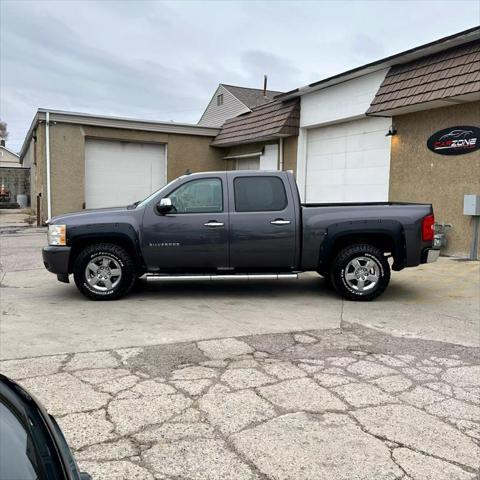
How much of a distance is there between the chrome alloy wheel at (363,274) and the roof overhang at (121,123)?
1328 centimetres

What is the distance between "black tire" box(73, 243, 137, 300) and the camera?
700 centimetres

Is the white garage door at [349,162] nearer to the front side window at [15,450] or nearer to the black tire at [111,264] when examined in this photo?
the black tire at [111,264]

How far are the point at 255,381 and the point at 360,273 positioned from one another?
347cm

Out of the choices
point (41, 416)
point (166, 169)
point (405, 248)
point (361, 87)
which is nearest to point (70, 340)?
point (41, 416)

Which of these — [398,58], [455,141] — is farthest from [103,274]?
[398,58]

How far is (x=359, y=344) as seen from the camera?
525 centimetres

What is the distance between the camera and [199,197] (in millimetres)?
7344

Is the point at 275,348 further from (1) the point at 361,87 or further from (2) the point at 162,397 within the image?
(1) the point at 361,87

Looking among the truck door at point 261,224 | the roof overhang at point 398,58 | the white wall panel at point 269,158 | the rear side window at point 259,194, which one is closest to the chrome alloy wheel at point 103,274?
the truck door at point 261,224

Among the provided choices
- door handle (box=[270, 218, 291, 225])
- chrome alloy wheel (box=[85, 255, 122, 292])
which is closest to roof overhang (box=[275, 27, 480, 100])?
door handle (box=[270, 218, 291, 225])

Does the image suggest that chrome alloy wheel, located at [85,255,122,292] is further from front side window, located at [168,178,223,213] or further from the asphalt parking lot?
front side window, located at [168,178,223,213]

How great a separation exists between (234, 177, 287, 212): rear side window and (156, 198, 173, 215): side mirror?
0.97m

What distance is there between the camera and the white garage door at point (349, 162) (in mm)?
12719

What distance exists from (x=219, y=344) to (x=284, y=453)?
7.12 ft
